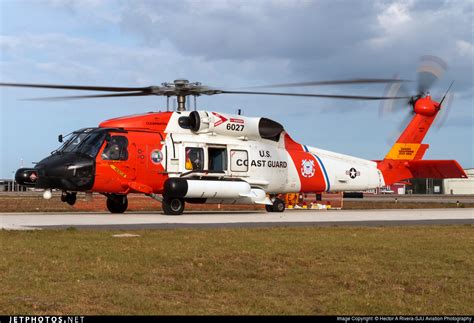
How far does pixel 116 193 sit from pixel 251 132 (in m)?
6.34

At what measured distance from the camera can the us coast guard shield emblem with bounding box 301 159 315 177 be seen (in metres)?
29.1

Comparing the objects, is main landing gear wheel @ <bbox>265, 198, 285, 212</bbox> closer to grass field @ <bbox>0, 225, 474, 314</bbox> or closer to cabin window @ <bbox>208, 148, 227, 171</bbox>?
cabin window @ <bbox>208, 148, 227, 171</bbox>

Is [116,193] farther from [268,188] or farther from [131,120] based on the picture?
[268,188]

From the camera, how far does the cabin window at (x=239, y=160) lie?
26.3 metres

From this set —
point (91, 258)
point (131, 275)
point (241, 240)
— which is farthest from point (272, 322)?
point (241, 240)

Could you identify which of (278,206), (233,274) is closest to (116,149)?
(278,206)

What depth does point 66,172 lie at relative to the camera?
73.9ft

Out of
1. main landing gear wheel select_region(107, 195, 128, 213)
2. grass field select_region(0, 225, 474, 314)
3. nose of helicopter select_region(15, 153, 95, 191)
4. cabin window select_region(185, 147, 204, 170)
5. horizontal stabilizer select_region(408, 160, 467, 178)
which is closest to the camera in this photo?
grass field select_region(0, 225, 474, 314)

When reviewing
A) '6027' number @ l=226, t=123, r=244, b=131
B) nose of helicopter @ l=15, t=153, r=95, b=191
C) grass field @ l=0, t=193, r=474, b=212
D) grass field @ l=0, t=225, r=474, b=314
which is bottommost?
grass field @ l=0, t=225, r=474, b=314

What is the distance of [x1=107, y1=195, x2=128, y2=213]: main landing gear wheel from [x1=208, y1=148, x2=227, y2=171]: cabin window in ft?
12.9

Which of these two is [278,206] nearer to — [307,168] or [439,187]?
[307,168]

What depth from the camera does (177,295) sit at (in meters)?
8.02

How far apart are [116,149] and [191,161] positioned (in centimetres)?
317

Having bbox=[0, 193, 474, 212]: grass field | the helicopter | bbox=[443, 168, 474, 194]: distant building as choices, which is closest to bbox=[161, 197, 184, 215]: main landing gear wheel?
the helicopter
